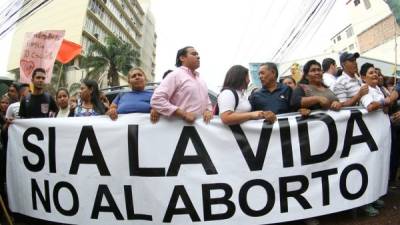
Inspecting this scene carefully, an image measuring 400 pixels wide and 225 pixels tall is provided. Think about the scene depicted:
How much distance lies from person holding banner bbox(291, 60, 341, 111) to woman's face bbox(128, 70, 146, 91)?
1.46 meters

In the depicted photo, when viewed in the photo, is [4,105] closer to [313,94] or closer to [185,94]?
[185,94]

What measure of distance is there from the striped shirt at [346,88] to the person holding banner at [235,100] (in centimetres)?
102

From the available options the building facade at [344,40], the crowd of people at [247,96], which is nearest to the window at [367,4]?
the building facade at [344,40]

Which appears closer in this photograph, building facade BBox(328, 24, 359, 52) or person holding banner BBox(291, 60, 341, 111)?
person holding banner BBox(291, 60, 341, 111)

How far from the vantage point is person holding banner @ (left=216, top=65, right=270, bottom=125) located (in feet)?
10.5

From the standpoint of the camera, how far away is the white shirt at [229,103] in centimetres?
321

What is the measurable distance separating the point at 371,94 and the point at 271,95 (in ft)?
3.35

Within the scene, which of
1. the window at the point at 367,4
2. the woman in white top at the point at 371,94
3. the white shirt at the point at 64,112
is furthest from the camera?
the window at the point at 367,4

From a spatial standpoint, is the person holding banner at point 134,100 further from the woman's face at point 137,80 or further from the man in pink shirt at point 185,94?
the man in pink shirt at point 185,94

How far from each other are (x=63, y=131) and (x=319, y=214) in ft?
8.03

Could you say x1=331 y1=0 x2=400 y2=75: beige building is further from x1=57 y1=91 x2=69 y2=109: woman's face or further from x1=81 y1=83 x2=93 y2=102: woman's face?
x1=81 y1=83 x2=93 y2=102: woman's face

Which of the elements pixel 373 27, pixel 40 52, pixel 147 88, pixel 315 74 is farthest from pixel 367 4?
pixel 315 74

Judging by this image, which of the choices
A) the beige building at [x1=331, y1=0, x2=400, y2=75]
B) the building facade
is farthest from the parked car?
the building facade

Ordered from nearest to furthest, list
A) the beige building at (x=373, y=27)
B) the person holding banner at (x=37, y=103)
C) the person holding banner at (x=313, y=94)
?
the person holding banner at (x=313, y=94), the person holding banner at (x=37, y=103), the beige building at (x=373, y=27)
